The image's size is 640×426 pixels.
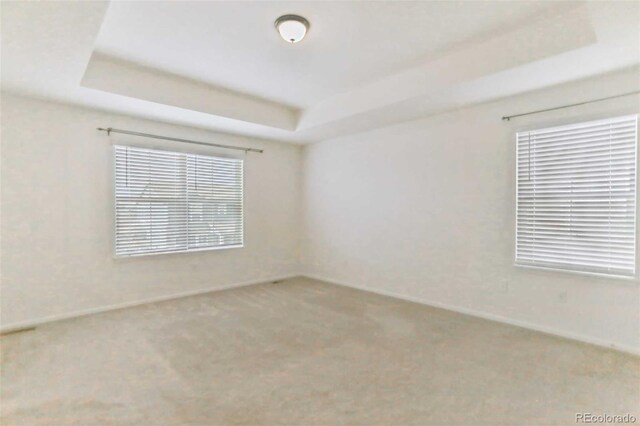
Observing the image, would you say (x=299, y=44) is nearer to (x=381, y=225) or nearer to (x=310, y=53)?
(x=310, y=53)

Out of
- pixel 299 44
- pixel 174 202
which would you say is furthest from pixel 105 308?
pixel 299 44

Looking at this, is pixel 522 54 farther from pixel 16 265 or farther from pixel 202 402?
pixel 16 265

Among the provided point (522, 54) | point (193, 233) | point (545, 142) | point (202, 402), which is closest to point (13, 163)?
point (193, 233)

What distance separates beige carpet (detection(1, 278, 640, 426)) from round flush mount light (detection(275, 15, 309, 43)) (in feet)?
8.52

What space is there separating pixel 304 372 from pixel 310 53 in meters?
2.76

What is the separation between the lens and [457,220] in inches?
157

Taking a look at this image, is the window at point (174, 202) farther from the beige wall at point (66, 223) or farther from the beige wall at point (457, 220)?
the beige wall at point (457, 220)

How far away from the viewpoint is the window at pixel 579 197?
9.32ft

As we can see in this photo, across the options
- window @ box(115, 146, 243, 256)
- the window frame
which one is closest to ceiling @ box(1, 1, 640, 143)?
the window frame

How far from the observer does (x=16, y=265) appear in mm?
3391

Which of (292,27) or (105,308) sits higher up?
(292,27)

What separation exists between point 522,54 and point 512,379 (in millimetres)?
2547

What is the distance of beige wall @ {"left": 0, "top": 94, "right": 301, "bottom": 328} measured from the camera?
337 centimetres

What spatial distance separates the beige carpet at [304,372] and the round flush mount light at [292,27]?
8.52ft
